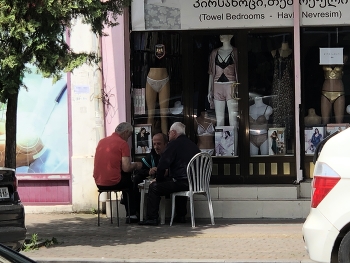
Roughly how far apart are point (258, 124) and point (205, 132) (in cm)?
91

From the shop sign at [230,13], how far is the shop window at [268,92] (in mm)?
408

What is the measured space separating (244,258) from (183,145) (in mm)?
2912

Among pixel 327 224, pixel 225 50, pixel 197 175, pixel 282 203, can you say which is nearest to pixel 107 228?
pixel 197 175

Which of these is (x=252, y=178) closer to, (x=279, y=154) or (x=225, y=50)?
(x=279, y=154)

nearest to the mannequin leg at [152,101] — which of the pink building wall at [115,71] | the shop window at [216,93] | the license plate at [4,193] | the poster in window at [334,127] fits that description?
the pink building wall at [115,71]

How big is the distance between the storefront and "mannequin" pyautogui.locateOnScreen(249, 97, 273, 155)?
0.7 inches

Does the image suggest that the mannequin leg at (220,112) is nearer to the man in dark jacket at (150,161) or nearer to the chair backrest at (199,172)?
the man in dark jacket at (150,161)

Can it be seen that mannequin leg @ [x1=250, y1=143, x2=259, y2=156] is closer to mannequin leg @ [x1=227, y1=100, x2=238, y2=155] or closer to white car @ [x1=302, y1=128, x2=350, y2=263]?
mannequin leg @ [x1=227, y1=100, x2=238, y2=155]

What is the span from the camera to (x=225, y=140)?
1249 centimetres

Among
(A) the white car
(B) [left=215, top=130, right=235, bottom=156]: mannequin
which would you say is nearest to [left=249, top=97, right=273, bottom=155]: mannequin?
(B) [left=215, top=130, right=235, bottom=156]: mannequin

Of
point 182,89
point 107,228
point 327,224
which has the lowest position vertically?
point 107,228

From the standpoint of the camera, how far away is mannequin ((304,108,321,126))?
40.6 ft

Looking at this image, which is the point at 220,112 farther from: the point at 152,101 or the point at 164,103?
the point at 152,101

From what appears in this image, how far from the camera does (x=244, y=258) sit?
848 centimetres
